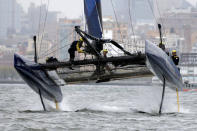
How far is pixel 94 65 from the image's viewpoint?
15664 mm

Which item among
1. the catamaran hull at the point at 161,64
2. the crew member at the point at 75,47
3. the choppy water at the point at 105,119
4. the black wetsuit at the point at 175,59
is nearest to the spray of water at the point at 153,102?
the choppy water at the point at 105,119

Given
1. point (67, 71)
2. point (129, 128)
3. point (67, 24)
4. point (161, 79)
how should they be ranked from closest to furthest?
1. point (129, 128)
2. point (161, 79)
3. point (67, 71)
4. point (67, 24)

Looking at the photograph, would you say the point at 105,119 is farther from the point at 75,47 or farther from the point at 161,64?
the point at 75,47

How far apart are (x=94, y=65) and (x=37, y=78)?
1440 mm

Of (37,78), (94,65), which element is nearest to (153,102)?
(94,65)

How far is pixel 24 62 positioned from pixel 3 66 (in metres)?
98.5

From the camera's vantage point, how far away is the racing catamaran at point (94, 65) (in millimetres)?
14914

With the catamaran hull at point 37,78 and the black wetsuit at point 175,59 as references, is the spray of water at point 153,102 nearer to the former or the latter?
the black wetsuit at point 175,59

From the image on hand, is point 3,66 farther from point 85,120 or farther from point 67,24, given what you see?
point 85,120

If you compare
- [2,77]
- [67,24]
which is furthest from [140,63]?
[67,24]

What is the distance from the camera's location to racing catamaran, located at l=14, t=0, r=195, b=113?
14.9m

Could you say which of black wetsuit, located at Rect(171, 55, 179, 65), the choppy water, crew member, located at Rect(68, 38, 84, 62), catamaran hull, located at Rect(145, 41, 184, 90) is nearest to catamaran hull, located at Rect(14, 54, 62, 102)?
the choppy water

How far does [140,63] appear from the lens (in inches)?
606

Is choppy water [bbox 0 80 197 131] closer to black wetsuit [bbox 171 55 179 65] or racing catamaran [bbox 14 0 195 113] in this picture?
racing catamaran [bbox 14 0 195 113]
